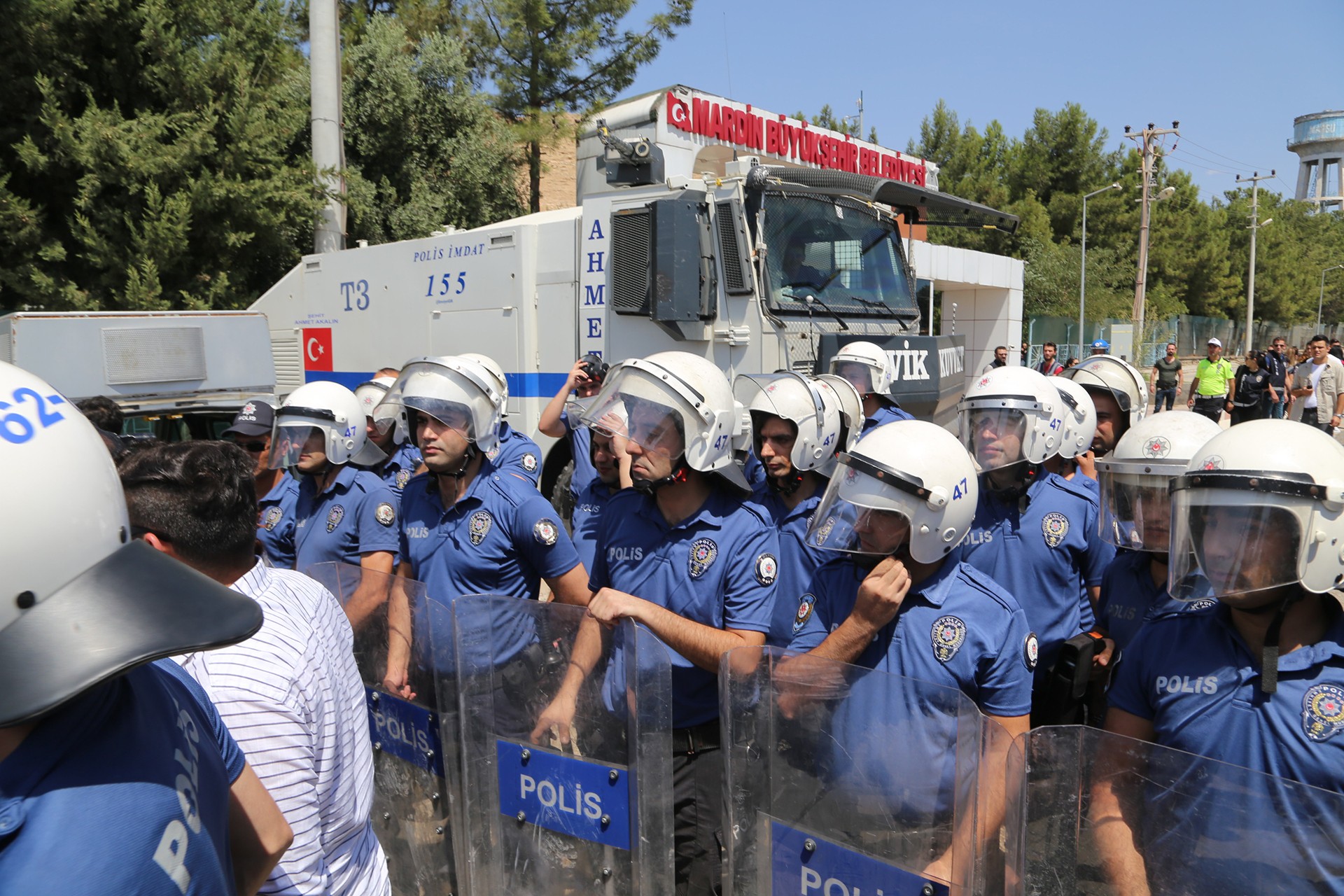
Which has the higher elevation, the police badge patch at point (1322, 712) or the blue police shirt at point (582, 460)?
the blue police shirt at point (582, 460)

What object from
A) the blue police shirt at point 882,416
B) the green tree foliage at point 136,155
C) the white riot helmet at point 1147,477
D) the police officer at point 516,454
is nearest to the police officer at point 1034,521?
the white riot helmet at point 1147,477

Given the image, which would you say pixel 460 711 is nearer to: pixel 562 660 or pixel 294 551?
pixel 562 660

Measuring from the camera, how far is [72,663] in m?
0.93

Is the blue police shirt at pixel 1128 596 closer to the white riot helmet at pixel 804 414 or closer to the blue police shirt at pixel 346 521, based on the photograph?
the white riot helmet at pixel 804 414

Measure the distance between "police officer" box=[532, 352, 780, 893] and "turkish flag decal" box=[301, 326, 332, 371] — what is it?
7.61 m

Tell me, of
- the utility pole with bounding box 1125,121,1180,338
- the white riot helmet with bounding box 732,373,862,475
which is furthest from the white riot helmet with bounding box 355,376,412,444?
the utility pole with bounding box 1125,121,1180,338

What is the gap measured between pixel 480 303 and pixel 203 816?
7.29m

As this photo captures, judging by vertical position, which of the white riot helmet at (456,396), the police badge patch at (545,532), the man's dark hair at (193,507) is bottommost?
the police badge patch at (545,532)

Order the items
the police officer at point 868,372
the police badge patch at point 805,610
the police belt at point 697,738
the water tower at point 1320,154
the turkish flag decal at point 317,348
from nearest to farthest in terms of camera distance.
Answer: the police badge patch at point 805,610
the police belt at point 697,738
the police officer at point 868,372
the turkish flag decal at point 317,348
the water tower at point 1320,154

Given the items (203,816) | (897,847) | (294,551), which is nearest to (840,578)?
(897,847)

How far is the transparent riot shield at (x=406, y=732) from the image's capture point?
2.85 meters

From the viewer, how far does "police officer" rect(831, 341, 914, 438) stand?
18.7ft

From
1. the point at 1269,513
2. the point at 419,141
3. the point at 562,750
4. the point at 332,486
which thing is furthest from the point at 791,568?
the point at 419,141

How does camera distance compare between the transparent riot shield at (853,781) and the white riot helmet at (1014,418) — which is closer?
the transparent riot shield at (853,781)
